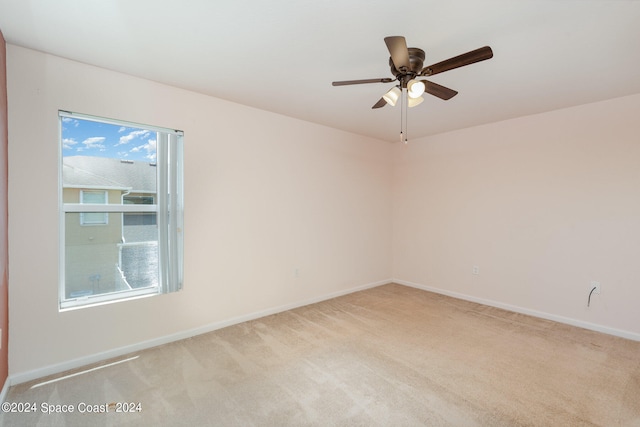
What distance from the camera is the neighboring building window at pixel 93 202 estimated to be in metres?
2.48

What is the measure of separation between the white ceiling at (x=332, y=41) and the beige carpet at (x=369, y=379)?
2.42m

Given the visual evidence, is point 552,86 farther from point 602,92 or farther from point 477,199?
point 477,199

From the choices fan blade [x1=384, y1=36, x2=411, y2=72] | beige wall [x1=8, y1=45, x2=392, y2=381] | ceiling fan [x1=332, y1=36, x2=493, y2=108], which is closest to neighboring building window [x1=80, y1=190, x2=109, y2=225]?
beige wall [x1=8, y1=45, x2=392, y2=381]

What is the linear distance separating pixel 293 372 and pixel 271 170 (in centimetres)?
219

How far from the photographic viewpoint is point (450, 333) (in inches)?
121

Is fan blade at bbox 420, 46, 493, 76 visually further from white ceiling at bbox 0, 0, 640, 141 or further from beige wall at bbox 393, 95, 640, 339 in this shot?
beige wall at bbox 393, 95, 640, 339

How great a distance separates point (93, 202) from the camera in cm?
253

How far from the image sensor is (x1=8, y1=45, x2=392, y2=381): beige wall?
220 centimetres

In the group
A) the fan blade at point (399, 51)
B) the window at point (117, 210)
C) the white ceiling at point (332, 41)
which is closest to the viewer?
the fan blade at point (399, 51)

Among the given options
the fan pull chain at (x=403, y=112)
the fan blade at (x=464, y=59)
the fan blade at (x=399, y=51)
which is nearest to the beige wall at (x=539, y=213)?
the fan pull chain at (x=403, y=112)

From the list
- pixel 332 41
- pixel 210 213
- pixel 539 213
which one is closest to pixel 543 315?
Result: pixel 539 213

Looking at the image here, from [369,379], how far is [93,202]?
2687 millimetres

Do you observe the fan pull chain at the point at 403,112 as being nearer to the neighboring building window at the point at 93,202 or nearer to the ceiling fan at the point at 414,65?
the ceiling fan at the point at 414,65

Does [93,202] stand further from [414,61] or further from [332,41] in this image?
[414,61]
